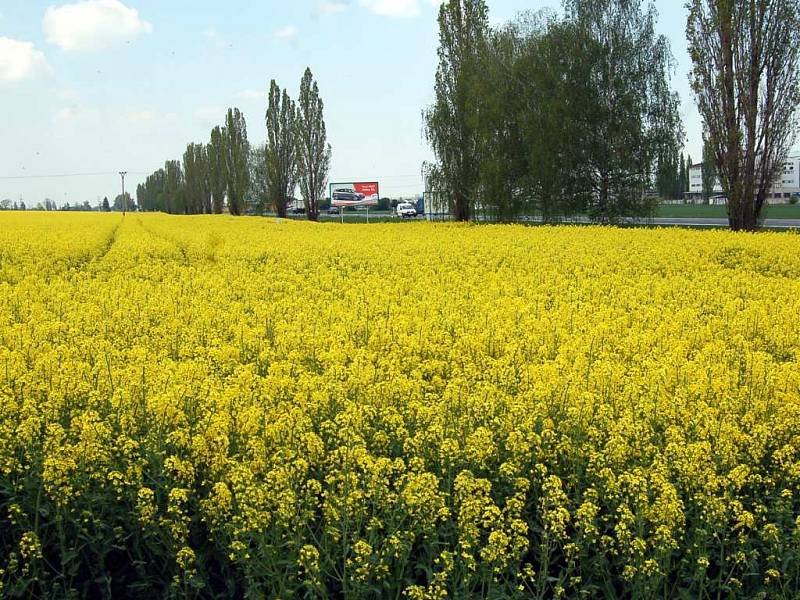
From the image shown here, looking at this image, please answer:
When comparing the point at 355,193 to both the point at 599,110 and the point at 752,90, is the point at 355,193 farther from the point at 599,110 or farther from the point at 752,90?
the point at 752,90

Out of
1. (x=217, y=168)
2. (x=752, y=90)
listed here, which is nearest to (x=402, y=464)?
(x=752, y=90)

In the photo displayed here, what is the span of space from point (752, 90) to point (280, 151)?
153ft

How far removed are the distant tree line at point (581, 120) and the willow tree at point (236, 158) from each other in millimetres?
51442

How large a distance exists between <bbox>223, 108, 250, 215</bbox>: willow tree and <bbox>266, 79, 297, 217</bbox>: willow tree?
1826 cm

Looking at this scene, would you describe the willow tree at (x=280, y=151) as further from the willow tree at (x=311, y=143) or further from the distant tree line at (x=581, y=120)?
the distant tree line at (x=581, y=120)

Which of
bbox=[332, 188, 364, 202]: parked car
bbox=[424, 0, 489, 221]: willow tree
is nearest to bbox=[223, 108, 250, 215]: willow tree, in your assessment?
bbox=[332, 188, 364, 202]: parked car

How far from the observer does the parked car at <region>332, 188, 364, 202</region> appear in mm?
63438

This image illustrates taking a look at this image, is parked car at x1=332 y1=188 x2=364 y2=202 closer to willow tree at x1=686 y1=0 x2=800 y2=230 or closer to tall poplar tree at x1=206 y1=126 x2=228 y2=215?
tall poplar tree at x1=206 y1=126 x2=228 y2=215

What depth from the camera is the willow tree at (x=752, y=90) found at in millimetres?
24922

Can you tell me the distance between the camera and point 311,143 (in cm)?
6100

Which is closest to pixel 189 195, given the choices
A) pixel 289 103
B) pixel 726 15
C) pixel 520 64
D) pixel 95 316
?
pixel 289 103

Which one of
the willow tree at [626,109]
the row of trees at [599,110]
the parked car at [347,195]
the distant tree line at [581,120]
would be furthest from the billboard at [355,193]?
the willow tree at [626,109]

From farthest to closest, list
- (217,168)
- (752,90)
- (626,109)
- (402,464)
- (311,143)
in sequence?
1. (217,168)
2. (311,143)
3. (626,109)
4. (752,90)
5. (402,464)

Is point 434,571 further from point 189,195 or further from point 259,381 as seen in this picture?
point 189,195
